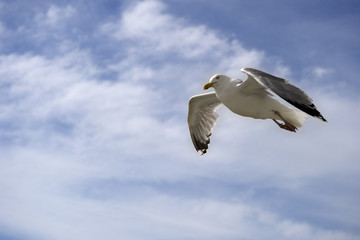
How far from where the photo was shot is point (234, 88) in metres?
8.93

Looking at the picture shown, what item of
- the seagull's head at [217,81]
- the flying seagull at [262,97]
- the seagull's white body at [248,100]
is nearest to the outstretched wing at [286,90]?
the flying seagull at [262,97]

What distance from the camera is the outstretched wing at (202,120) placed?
11.8 meters

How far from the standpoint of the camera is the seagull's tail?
373 inches

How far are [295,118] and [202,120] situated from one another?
297 centimetres

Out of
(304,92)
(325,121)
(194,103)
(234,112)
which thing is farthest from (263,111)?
(194,103)

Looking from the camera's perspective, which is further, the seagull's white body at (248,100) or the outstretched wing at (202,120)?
the outstretched wing at (202,120)

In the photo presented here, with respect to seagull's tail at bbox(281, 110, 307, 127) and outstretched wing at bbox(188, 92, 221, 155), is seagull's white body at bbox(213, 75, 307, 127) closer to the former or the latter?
seagull's tail at bbox(281, 110, 307, 127)

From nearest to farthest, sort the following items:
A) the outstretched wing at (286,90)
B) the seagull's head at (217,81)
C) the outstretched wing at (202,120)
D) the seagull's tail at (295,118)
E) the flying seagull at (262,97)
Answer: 1. the outstretched wing at (286,90)
2. the flying seagull at (262,97)
3. the seagull's head at (217,81)
4. the seagull's tail at (295,118)
5. the outstretched wing at (202,120)

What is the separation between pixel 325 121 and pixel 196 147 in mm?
5008

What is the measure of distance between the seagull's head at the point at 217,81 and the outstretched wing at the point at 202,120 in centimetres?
248

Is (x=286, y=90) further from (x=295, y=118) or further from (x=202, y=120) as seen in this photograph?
(x=202, y=120)

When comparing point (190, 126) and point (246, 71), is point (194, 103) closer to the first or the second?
point (190, 126)

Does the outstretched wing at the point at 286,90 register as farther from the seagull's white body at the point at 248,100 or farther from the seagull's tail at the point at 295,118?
the seagull's tail at the point at 295,118

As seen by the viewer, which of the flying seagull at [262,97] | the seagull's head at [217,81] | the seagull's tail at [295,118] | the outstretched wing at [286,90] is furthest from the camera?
the seagull's tail at [295,118]
